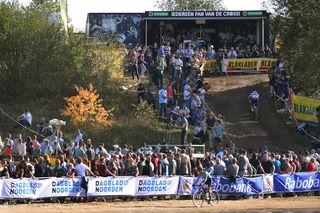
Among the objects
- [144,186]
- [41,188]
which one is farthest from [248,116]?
[41,188]

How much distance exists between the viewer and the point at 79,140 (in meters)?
35.4

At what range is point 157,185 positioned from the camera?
32.0 meters

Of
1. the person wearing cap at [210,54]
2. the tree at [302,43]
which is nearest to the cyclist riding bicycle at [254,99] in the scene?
the tree at [302,43]

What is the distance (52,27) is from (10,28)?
2.29m

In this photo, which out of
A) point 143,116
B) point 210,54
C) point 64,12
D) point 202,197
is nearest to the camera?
point 202,197

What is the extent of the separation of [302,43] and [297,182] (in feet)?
39.0

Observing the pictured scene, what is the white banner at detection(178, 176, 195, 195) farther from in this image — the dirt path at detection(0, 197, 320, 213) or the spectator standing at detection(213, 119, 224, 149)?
the spectator standing at detection(213, 119, 224, 149)

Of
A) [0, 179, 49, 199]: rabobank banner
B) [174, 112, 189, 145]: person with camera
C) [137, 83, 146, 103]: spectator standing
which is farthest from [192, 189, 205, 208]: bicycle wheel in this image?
[137, 83, 146, 103]: spectator standing

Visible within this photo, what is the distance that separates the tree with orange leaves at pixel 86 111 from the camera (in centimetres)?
4022

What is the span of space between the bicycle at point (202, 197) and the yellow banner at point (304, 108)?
1092 centimetres

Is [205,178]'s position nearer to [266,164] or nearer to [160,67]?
[266,164]

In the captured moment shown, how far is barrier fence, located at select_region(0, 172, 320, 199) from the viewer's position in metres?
30.0

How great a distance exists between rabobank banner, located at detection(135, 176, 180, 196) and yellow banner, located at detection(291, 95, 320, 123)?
36.5 ft

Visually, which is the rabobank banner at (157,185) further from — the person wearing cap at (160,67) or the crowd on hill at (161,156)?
the person wearing cap at (160,67)
